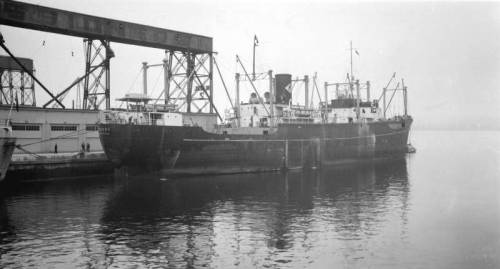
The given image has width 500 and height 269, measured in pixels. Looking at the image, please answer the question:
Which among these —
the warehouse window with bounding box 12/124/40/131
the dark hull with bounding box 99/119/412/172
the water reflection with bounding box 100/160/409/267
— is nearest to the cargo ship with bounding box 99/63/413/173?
the dark hull with bounding box 99/119/412/172

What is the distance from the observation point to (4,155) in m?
29.2

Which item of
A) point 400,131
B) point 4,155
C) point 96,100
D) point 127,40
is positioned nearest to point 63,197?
point 4,155

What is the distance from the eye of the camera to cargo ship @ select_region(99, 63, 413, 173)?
33156 millimetres

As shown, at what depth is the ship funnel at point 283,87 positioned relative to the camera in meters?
48.2

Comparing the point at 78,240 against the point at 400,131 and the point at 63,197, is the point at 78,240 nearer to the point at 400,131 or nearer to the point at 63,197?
the point at 63,197

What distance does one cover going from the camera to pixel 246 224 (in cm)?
1997

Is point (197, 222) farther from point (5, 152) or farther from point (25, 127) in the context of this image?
point (25, 127)

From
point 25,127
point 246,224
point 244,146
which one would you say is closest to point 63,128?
point 25,127

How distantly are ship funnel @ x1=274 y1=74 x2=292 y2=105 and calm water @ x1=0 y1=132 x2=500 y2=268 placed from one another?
16.4m

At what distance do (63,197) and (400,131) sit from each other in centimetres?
4451

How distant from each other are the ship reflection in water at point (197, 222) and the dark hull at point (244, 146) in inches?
85.2

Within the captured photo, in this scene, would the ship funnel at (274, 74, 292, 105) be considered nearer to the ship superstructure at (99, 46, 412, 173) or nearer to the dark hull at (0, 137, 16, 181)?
the ship superstructure at (99, 46, 412, 173)

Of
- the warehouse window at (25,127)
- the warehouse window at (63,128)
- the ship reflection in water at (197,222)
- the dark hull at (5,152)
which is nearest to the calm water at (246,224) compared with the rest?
the ship reflection in water at (197,222)

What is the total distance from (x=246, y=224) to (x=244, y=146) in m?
18.8
